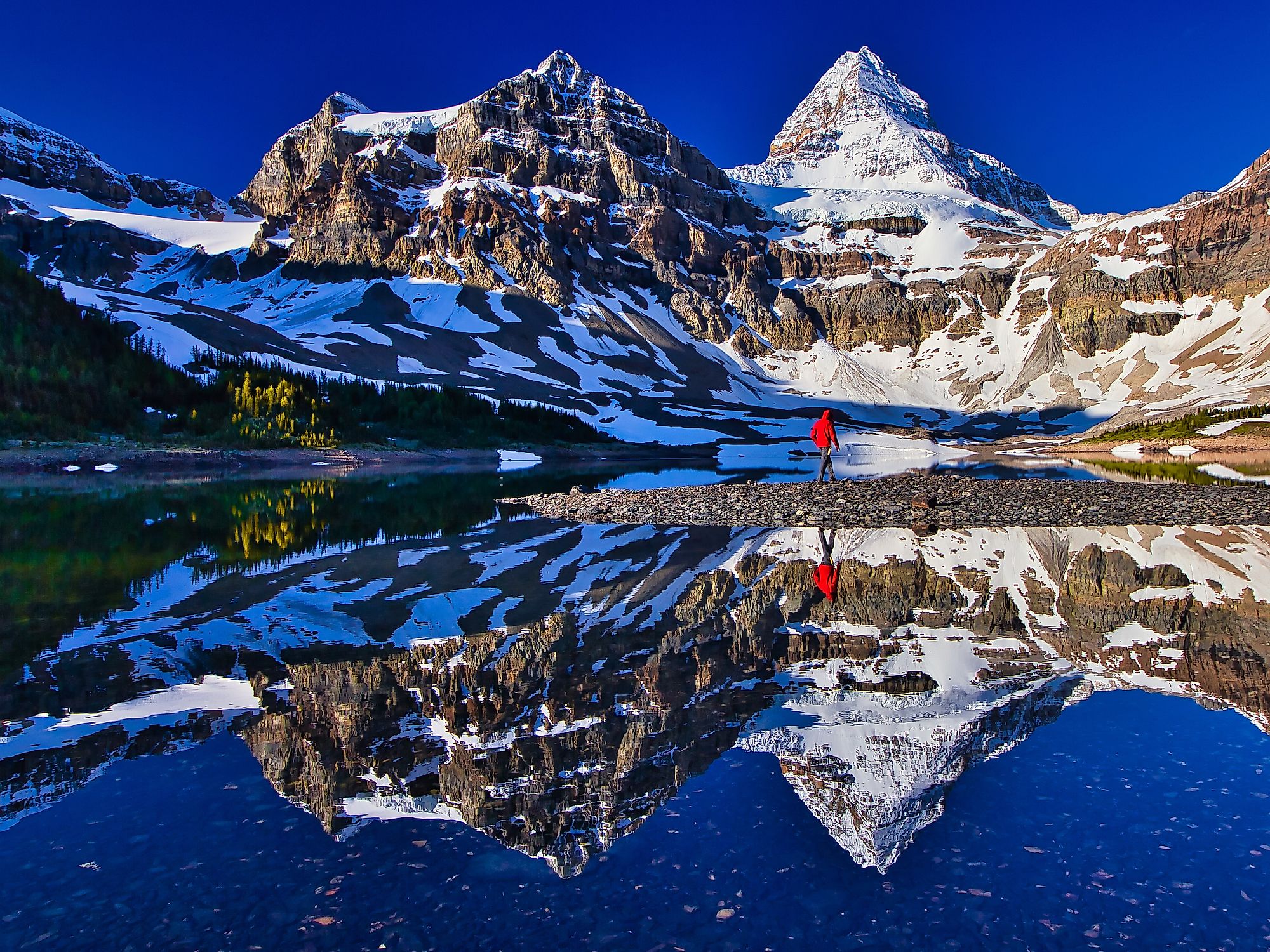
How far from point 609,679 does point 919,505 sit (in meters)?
16.7

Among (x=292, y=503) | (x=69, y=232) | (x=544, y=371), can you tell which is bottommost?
(x=292, y=503)

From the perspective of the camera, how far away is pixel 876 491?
86.4ft

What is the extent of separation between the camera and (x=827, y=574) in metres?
12.6

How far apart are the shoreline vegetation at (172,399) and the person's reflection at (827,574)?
5341 cm

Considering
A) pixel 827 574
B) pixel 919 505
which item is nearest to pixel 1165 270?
pixel 919 505

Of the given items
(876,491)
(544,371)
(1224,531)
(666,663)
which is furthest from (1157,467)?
(544,371)

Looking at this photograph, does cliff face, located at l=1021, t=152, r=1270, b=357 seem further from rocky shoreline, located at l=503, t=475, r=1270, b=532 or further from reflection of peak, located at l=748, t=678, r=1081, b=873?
reflection of peak, located at l=748, t=678, r=1081, b=873

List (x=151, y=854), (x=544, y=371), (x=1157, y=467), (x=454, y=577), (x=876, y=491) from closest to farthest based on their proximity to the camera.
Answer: (x=151, y=854) < (x=454, y=577) < (x=876, y=491) < (x=1157, y=467) < (x=544, y=371)

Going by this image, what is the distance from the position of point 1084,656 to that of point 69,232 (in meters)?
221

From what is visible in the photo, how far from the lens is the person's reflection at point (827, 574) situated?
37.0 feet

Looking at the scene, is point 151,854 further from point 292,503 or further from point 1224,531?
point 292,503

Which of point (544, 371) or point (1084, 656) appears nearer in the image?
point (1084, 656)

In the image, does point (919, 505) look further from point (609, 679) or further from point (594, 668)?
point (609, 679)

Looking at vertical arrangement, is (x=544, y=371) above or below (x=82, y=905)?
above
